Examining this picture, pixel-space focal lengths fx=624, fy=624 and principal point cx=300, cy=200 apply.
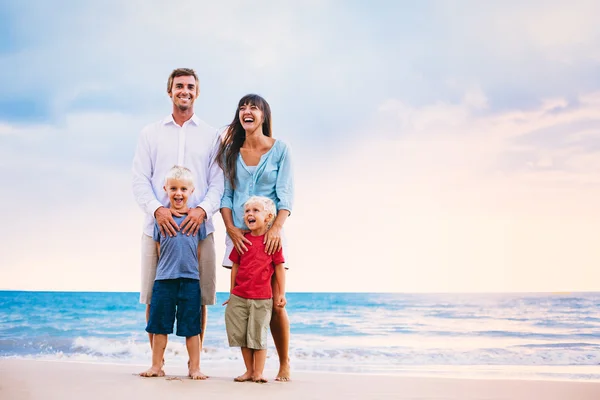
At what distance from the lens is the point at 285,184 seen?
12.9 ft

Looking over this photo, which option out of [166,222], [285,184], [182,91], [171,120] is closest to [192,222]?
[166,222]

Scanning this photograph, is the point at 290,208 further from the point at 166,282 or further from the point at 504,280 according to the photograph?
the point at 504,280

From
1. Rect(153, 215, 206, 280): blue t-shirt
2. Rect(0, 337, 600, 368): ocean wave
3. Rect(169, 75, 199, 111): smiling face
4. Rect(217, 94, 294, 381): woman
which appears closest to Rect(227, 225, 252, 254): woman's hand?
Rect(217, 94, 294, 381): woman

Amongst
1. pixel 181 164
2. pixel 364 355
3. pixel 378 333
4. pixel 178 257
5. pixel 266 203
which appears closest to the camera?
pixel 178 257

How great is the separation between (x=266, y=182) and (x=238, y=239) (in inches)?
16.3

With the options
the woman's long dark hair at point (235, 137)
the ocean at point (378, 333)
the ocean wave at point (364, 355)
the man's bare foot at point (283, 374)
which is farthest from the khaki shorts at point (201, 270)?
the ocean wave at point (364, 355)

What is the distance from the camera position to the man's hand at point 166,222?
370cm

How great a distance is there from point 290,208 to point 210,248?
56cm

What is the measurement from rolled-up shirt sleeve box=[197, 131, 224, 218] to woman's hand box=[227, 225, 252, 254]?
171mm

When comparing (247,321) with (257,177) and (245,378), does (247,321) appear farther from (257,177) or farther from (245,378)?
(257,177)

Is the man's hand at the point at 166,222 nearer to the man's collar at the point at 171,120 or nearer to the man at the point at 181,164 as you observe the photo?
the man at the point at 181,164

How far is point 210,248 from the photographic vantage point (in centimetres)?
390

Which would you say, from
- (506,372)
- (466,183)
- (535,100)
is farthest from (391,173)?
(506,372)

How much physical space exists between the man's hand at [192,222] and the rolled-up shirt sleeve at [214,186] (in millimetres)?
55
